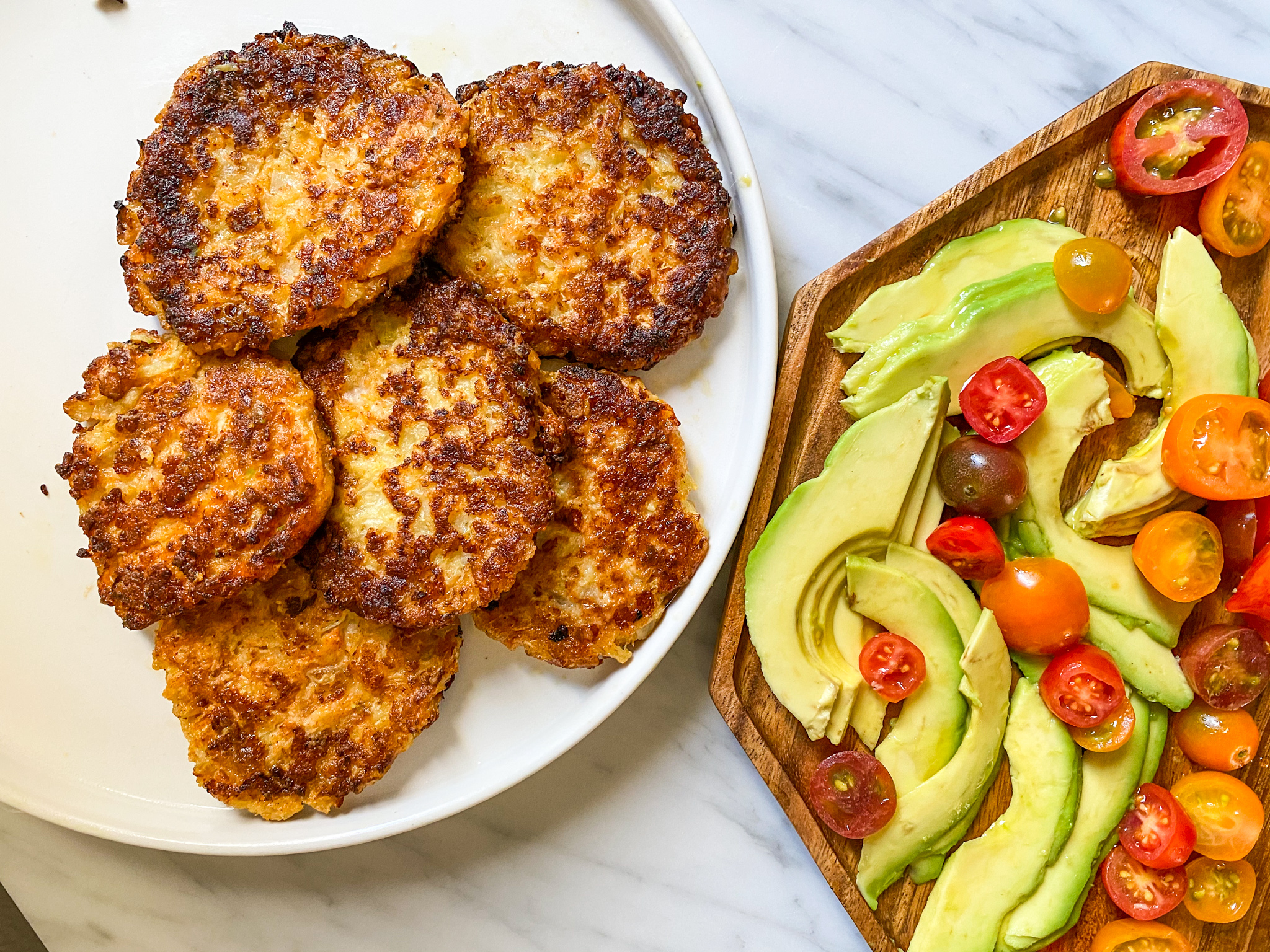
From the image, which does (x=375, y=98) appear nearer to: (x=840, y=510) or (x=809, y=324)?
(x=809, y=324)

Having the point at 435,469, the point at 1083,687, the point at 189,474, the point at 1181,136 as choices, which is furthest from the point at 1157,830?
the point at 189,474

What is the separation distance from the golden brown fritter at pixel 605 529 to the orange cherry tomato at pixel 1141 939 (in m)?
1.71

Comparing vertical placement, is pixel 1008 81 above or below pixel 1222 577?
above

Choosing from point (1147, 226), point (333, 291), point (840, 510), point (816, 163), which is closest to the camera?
point (333, 291)

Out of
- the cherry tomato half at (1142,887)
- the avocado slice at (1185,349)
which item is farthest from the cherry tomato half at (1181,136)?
the cherry tomato half at (1142,887)

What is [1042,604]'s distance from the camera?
7.85ft

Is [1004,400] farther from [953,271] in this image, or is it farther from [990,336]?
[953,271]

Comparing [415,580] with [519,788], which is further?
[519,788]

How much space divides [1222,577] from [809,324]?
149cm

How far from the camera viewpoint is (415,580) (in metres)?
2.23

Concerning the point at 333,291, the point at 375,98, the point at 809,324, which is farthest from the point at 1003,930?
the point at 375,98

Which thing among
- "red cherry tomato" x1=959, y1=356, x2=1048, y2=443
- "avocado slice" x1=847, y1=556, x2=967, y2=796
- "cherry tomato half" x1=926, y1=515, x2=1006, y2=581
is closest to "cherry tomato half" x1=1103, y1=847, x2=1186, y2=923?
"avocado slice" x1=847, y1=556, x2=967, y2=796

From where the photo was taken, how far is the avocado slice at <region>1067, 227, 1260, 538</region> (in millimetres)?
2453

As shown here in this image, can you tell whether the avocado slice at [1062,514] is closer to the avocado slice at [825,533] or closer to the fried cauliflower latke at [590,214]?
the avocado slice at [825,533]
